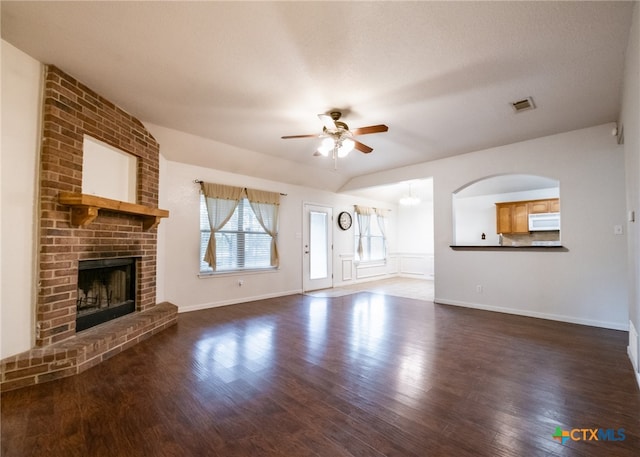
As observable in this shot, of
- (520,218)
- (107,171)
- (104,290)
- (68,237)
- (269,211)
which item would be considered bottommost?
(104,290)

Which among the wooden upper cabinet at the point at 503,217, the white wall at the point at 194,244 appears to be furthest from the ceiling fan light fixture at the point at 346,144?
the wooden upper cabinet at the point at 503,217

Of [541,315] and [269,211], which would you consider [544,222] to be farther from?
[269,211]

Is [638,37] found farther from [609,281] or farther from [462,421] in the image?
[609,281]

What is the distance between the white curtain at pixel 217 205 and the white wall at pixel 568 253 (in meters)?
4.07

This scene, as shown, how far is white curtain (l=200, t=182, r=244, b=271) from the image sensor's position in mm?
4781

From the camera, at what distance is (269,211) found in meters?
5.66

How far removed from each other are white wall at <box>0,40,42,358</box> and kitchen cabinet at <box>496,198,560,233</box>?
8.40 meters

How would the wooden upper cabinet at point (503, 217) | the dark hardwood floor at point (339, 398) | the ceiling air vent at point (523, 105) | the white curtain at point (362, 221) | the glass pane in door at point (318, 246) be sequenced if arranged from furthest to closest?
the white curtain at point (362, 221), the wooden upper cabinet at point (503, 217), the glass pane in door at point (318, 246), the ceiling air vent at point (523, 105), the dark hardwood floor at point (339, 398)

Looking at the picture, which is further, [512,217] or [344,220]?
[344,220]

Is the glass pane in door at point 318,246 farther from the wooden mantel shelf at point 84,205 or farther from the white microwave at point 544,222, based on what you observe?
the white microwave at point 544,222

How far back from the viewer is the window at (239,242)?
4859 mm

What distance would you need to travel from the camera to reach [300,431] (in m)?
1.65

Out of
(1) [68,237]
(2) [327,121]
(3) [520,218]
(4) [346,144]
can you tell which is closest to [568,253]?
(3) [520,218]

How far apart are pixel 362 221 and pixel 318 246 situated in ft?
5.80
